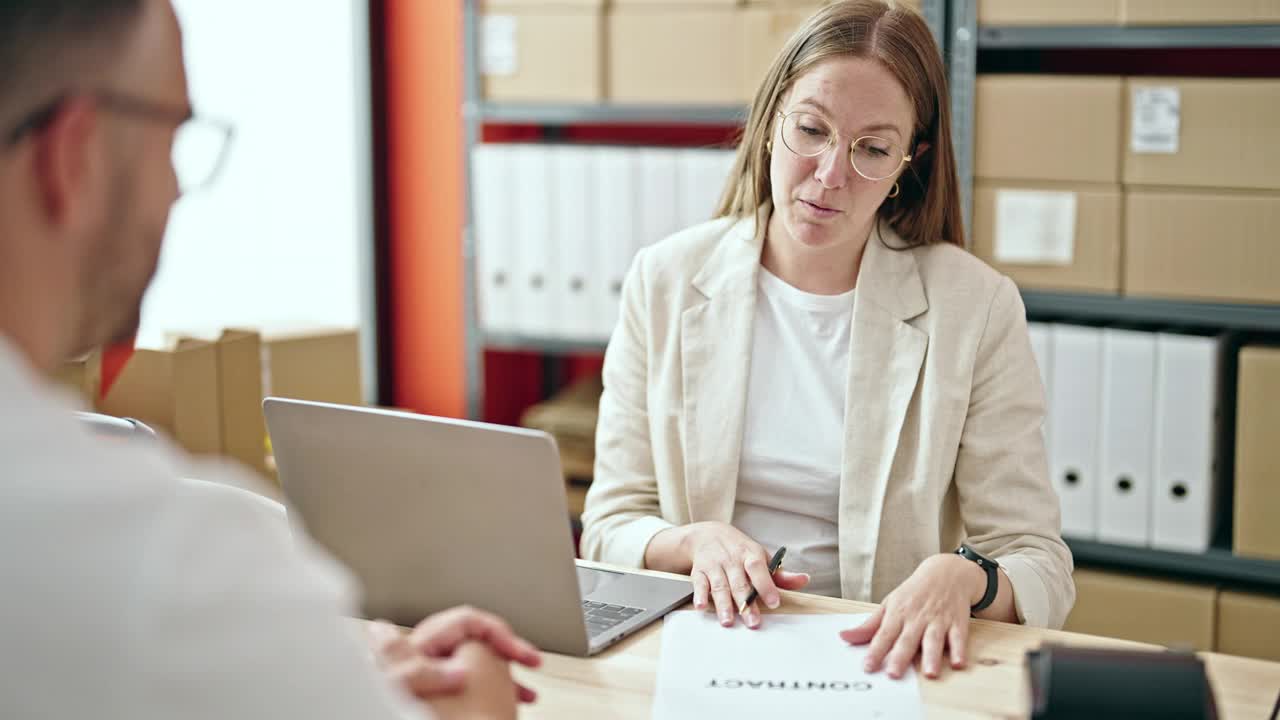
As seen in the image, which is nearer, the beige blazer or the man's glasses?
the man's glasses

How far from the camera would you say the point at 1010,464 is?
1.55 m

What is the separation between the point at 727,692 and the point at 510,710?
0.22 metres

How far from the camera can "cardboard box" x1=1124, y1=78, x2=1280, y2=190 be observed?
2.24 meters

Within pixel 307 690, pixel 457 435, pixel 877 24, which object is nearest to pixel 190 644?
pixel 307 690

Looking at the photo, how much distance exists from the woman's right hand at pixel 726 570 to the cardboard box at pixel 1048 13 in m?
1.39

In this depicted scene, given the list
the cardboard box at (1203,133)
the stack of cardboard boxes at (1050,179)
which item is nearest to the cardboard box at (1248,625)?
the stack of cardboard boxes at (1050,179)

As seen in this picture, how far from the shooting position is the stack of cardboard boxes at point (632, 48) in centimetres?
262

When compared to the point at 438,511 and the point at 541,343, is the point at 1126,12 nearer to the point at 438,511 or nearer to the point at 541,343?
the point at 541,343

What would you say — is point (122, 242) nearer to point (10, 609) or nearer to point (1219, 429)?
point (10, 609)

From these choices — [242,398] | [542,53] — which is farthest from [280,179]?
[242,398]

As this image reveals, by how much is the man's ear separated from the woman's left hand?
2.60 feet

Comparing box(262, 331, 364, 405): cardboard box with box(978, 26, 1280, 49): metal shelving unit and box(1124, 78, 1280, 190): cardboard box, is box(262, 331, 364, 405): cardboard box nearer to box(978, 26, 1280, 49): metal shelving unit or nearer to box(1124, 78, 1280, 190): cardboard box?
box(978, 26, 1280, 49): metal shelving unit

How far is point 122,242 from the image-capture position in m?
0.70

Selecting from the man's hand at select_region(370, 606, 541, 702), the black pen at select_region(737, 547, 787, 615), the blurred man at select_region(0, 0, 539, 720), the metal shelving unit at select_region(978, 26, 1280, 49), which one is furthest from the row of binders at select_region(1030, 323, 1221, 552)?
the blurred man at select_region(0, 0, 539, 720)
